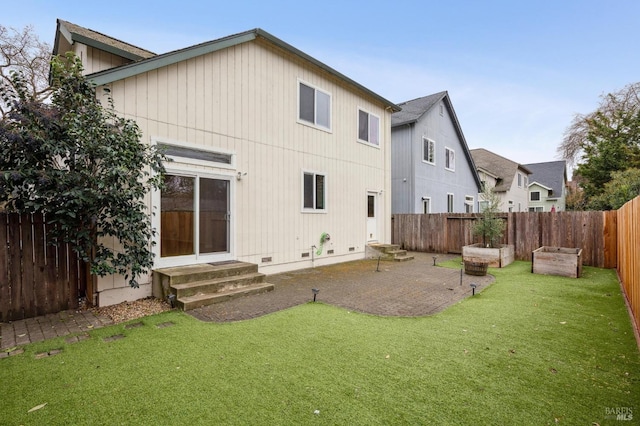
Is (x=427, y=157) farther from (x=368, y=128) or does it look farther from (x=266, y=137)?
(x=266, y=137)

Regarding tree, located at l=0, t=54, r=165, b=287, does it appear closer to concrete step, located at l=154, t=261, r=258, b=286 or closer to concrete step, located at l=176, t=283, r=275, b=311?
concrete step, located at l=154, t=261, r=258, b=286

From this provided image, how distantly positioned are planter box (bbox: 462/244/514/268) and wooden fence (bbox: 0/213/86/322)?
1048 centimetres

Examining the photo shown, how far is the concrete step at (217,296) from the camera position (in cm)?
527

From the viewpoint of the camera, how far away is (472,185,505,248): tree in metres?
10.3

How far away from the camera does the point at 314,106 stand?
9742mm

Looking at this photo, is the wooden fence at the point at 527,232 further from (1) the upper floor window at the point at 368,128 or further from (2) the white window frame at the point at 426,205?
(1) the upper floor window at the point at 368,128

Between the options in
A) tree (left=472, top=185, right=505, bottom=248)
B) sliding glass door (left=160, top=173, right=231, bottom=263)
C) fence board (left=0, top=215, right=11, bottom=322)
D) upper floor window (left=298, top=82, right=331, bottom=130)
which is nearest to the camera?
fence board (left=0, top=215, right=11, bottom=322)

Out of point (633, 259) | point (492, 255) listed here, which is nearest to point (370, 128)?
point (492, 255)

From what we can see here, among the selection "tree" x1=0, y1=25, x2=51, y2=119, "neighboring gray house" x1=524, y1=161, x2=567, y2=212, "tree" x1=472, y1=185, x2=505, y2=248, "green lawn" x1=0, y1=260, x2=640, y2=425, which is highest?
"tree" x1=0, y1=25, x2=51, y2=119

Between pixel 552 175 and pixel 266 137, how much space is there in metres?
39.0

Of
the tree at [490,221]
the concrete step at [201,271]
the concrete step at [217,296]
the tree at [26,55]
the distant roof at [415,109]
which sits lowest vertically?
the concrete step at [217,296]

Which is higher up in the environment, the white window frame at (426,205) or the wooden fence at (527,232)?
the white window frame at (426,205)

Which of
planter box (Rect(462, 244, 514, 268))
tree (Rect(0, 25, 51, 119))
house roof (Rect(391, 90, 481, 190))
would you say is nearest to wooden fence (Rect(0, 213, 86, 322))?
planter box (Rect(462, 244, 514, 268))

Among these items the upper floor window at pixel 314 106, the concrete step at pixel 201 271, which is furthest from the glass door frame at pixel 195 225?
the upper floor window at pixel 314 106
